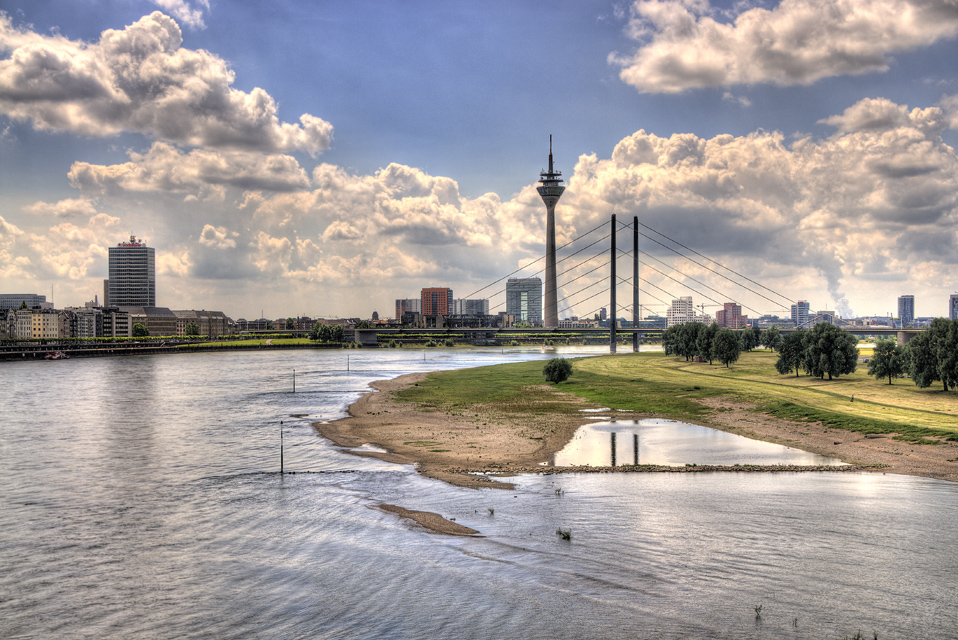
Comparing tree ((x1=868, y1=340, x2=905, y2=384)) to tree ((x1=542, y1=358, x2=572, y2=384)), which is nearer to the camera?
tree ((x1=868, y1=340, x2=905, y2=384))

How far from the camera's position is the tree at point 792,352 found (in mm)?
78875

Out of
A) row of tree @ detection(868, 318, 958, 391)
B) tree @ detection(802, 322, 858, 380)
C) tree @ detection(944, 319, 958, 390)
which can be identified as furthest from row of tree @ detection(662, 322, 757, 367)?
tree @ detection(944, 319, 958, 390)

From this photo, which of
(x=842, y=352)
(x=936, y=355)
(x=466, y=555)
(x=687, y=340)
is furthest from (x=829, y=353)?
(x=466, y=555)

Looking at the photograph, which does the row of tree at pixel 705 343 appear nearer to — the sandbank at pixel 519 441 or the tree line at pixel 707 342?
the tree line at pixel 707 342

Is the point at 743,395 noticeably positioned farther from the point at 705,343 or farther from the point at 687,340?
the point at 687,340

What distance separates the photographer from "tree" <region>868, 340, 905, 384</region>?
66375mm

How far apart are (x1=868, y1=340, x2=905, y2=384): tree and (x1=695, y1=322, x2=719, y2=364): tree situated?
1278 inches

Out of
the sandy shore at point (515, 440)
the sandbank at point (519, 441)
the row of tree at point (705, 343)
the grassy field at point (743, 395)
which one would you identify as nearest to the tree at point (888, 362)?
the grassy field at point (743, 395)

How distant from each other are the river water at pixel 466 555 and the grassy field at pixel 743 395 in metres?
15.9

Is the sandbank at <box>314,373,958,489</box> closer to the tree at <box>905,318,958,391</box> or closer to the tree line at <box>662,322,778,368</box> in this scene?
the tree at <box>905,318,958,391</box>

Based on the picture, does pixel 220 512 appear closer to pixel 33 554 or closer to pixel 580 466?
pixel 33 554

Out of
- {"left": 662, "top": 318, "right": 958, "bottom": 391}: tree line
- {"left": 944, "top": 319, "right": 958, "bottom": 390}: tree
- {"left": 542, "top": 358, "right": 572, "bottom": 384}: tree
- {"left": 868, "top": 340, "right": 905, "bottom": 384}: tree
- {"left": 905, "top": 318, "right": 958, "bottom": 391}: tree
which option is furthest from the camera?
{"left": 542, "top": 358, "right": 572, "bottom": 384}: tree

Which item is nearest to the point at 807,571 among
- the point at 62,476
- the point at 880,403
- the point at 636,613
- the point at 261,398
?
the point at 636,613

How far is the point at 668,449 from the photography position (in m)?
34.9
